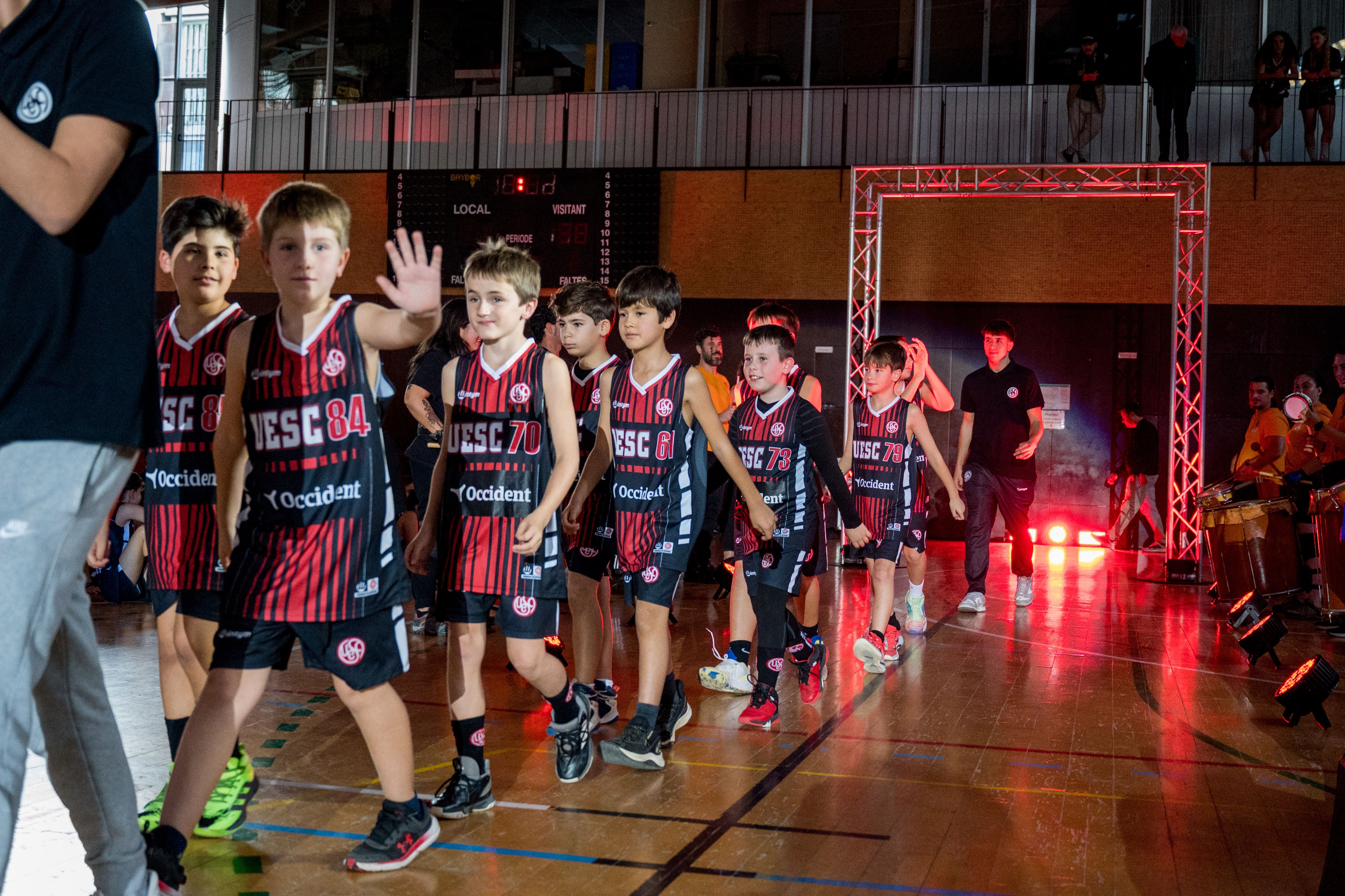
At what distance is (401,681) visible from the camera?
552 cm

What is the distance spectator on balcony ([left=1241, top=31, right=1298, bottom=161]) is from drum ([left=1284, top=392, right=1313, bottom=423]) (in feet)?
17.3

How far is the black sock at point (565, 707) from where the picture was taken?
384 centimetres

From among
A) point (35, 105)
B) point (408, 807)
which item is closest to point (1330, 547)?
point (408, 807)

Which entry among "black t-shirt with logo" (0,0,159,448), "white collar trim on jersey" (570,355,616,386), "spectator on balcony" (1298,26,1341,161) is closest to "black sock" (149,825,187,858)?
"black t-shirt with logo" (0,0,159,448)

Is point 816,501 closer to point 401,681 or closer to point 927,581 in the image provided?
point 401,681

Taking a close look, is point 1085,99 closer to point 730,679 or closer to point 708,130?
point 708,130

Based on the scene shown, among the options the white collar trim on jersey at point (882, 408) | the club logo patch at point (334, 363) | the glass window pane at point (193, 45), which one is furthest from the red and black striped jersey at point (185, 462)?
the glass window pane at point (193, 45)

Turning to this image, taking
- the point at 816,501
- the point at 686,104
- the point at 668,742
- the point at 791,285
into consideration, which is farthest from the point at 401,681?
the point at 686,104

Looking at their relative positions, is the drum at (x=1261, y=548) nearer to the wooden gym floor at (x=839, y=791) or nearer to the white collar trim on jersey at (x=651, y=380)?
the wooden gym floor at (x=839, y=791)

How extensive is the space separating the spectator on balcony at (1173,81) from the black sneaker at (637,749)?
11.4 meters

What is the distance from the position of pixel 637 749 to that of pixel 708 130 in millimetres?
12273

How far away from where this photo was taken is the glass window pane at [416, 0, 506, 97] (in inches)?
631

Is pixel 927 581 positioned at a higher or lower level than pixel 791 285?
lower

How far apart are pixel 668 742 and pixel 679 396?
4.46ft
